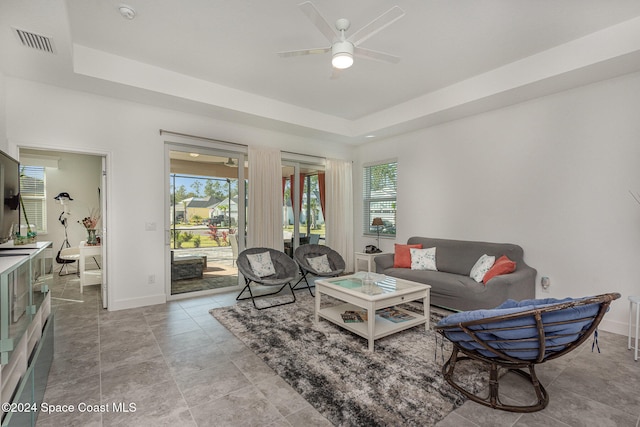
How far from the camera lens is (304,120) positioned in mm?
5098

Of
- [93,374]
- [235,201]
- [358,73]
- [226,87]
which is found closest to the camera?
[93,374]

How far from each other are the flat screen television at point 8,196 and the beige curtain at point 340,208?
4.36 meters

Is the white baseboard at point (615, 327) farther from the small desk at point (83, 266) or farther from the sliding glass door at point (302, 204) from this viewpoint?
the small desk at point (83, 266)

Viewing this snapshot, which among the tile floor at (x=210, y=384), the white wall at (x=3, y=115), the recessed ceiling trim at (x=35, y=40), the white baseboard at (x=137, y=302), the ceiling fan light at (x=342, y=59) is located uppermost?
the recessed ceiling trim at (x=35, y=40)

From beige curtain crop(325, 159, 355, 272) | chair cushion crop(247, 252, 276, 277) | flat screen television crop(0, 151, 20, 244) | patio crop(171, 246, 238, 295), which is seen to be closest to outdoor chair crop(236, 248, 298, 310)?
chair cushion crop(247, 252, 276, 277)

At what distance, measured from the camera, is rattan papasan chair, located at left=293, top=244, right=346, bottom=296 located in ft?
15.3

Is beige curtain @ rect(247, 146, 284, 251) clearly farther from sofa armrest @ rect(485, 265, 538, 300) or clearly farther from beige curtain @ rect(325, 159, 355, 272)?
sofa armrest @ rect(485, 265, 538, 300)

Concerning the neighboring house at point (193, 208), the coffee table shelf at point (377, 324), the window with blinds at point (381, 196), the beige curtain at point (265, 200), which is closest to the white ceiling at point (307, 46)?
the beige curtain at point (265, 200)

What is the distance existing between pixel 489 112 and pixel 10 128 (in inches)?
230

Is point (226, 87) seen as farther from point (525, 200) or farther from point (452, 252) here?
point (525, 200)

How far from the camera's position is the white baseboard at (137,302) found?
392 centimetres

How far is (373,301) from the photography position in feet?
9.23

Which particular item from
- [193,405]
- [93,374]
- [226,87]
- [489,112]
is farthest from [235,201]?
[489,112]

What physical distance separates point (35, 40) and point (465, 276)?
5219 mm
